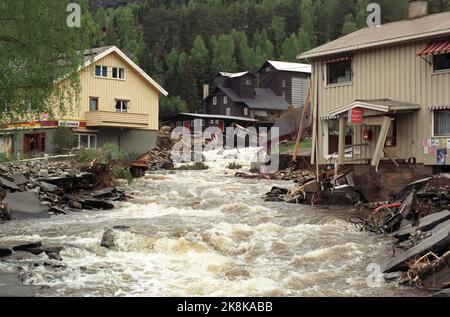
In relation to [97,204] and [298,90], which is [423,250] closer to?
[97,204]

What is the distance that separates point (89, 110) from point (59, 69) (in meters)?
24.2

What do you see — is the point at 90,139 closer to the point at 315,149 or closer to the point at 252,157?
the point at 252,157

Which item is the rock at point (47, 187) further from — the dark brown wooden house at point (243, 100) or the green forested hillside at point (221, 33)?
the green forested hillside at point (221, 33)

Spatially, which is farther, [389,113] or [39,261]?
[389,113]

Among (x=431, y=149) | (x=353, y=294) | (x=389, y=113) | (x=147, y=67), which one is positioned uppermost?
(x=147, y=67)

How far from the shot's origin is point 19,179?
73.4 ft

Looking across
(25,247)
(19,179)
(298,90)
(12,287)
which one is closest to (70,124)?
(19,179)

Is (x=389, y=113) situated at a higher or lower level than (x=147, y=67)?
lower

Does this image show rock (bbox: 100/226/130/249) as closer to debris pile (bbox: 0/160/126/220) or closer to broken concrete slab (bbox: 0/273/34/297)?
broken concrete slab (bbox: 0/273/34/297)

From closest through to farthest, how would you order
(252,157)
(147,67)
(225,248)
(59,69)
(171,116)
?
(225,248) < (59,69) < (252,157) < (171,116) < (147,67)

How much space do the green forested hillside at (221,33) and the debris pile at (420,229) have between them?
55.2 metres

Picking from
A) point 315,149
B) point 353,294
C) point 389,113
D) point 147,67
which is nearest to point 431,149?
point 389,113

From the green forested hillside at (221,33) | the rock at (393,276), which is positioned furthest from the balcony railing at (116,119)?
the green forested hillside at (221,33)

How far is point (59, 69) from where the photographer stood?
53.5 ft
